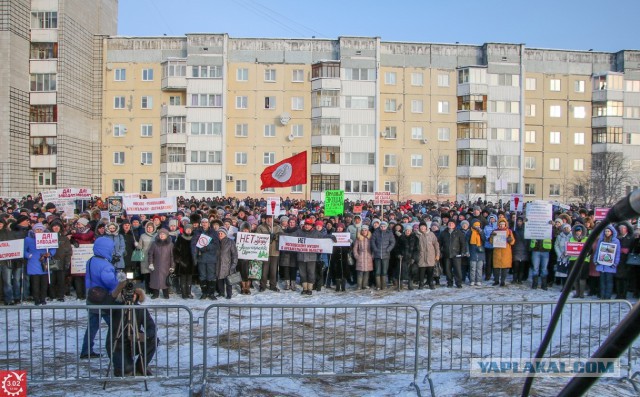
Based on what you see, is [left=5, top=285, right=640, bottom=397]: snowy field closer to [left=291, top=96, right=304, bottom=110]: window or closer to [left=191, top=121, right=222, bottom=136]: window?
[left=191, top=121, right=222, bottom=136]: window

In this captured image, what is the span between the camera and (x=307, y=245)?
46.3 feet

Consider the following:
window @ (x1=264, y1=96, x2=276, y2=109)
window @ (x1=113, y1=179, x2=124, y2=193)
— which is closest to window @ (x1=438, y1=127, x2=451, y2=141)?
window @ (x1=264, y1=96, x2=276, y2=109)

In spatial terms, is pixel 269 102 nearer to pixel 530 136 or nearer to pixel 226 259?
pixel 530 136

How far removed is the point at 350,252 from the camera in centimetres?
1488

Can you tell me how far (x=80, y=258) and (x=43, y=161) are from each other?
129 feet

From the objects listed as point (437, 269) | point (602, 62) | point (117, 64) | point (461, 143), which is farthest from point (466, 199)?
point (437, 269)

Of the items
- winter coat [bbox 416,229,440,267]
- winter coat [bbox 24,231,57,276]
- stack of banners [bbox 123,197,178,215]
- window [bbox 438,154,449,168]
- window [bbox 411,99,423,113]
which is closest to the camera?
winter coat [bbox 24,231,57,276]

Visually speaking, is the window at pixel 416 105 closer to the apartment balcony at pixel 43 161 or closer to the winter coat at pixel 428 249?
the apartment balcony at pixel 43 161

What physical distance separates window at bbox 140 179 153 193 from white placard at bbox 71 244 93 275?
137ft

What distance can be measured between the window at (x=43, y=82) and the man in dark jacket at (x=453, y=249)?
43.8 meters

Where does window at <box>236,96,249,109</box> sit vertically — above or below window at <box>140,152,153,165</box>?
above

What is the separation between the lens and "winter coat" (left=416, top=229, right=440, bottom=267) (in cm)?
1434

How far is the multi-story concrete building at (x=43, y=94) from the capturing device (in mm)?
45406
